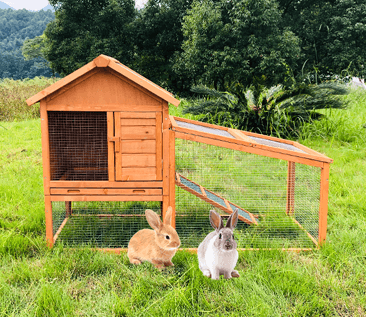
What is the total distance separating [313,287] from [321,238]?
2.43 ft

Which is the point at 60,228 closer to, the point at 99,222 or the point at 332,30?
the point at 99,222

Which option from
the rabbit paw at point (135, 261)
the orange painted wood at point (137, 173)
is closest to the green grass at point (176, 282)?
the rabbit paw at point (135, 261)

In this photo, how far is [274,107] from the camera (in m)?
6.92

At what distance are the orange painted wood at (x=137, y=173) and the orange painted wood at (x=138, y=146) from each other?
6.0 inches

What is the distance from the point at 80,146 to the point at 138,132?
1300 mm

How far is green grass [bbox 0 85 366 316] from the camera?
7.40 feet

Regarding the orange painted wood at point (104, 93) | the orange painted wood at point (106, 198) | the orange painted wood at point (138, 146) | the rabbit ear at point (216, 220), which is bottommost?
the orange painted wood at point (106, 198)

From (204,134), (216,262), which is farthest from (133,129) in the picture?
(216,262)

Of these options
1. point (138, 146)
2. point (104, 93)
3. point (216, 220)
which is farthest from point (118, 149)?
point (216, 220)

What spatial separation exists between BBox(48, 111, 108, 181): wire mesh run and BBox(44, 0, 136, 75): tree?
17.5 meters

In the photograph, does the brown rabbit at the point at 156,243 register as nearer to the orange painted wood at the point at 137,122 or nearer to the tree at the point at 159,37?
the orange painted wood at the point at 137,122

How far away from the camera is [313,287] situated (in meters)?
2.52

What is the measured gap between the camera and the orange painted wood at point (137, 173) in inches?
120

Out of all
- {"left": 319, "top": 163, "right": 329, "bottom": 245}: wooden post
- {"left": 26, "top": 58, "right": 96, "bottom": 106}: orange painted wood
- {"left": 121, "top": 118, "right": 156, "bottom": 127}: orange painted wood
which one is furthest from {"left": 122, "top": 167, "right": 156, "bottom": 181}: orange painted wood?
{"left": 319, "top": 163, "right": 329, "bottom": 245}: wooden post
